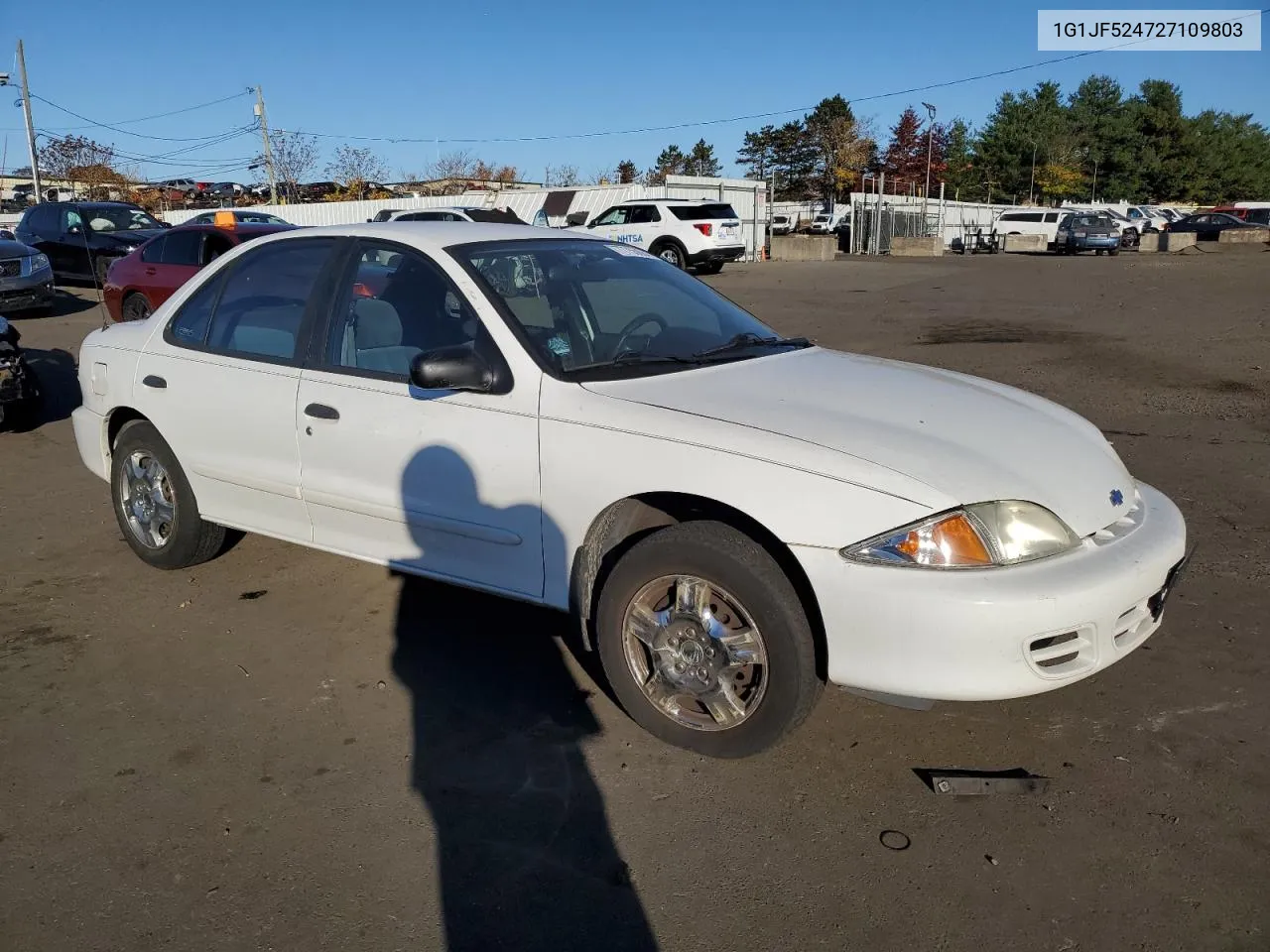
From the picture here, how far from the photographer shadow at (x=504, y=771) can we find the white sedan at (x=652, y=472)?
0.49ft

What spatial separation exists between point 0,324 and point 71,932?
6.93 m

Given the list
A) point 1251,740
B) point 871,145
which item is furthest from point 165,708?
point 871,145

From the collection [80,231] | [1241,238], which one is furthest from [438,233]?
[1241,238]

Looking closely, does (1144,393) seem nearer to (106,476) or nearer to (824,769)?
(824,769)

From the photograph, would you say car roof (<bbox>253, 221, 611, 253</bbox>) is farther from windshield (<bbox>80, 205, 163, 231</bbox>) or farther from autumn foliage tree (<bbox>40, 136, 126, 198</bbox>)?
autumn foliage tree (<bbox>40, 136, 126, 198</bbox>)

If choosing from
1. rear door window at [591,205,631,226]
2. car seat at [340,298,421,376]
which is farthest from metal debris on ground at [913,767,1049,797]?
rear door window at [591,205,631,226]

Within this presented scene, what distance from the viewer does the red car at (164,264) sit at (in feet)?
39.6

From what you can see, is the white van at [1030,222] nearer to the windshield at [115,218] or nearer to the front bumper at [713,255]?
the front bumper at [713,255]

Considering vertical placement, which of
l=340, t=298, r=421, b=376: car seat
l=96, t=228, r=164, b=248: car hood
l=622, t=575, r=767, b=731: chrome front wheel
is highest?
l=96, t=228, r=164, b=248: car hood

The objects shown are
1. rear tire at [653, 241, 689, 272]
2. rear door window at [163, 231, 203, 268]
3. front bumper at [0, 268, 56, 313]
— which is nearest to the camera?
rear door window at [163, 231, 203, 268]

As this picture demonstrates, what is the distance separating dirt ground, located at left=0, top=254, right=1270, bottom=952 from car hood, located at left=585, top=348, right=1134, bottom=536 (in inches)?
34.4

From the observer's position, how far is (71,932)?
2547 mm

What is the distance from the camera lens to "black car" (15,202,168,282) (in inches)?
703

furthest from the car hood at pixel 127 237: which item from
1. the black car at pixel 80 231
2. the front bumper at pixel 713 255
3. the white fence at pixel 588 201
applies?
the white fence at pixel 588 201
